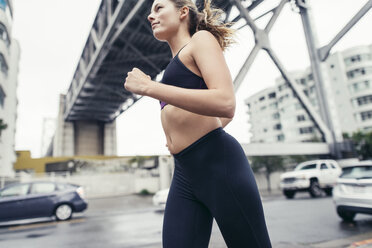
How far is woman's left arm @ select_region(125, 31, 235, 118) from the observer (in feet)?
3.52

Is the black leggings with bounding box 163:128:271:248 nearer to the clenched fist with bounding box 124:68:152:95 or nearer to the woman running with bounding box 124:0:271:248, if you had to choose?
the woman running with bounding box 124:0:271:248

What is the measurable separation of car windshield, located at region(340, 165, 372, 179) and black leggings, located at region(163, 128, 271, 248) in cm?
545

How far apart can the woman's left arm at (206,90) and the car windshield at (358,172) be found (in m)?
5.66

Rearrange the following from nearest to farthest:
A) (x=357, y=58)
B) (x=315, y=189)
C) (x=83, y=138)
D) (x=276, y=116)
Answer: (x=315, y=189), (x=83, y=138), (x=357, y=58), (x=276, y=116)

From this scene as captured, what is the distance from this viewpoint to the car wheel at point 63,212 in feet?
28.3

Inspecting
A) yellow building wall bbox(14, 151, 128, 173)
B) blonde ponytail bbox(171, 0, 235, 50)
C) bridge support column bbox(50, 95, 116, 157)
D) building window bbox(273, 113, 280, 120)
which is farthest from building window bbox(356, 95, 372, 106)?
blonde ponytail bbox(171, 0, 235, 50)

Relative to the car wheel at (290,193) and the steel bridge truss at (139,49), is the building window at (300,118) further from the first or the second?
the car wheel at (290,193)

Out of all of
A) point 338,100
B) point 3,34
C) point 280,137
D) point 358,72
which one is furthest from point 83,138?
point 358,72

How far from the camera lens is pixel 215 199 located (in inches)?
47.1

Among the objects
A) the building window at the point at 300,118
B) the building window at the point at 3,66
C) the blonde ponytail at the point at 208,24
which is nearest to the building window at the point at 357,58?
the building window at the point at 300,118

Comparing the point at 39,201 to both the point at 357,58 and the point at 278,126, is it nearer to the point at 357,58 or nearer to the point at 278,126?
the point at 357,58

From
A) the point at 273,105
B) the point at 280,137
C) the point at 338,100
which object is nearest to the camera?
the point at 338,100

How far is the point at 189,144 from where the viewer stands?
1.26 m

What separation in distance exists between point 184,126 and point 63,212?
343 inches
